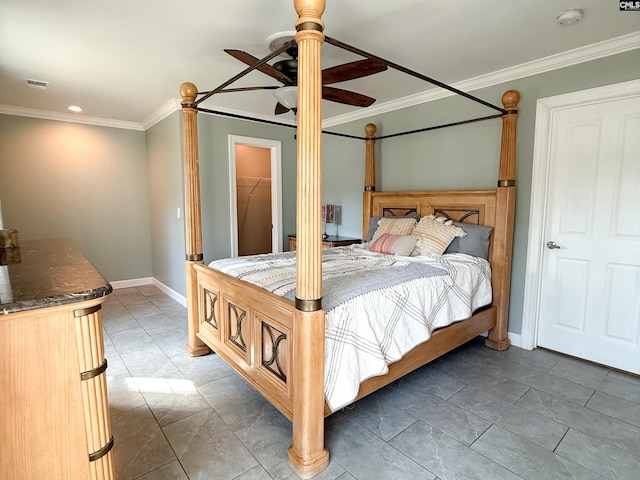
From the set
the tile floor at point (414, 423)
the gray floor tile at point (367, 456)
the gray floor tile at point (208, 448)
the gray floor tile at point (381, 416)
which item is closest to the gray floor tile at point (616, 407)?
the tile floor at point (414, 423)

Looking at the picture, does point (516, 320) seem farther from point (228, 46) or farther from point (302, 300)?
point (228, 46)

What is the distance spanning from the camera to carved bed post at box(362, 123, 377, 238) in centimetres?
396

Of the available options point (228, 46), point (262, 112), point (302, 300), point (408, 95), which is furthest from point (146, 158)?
point (302, 300)

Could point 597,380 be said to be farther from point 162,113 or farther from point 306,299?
point 162,113

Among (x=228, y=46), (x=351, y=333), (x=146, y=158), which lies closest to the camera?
(x=351, y=333)

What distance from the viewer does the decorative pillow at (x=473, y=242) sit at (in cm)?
297

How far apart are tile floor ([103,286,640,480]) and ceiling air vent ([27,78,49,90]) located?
2655mm

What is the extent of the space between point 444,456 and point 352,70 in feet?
7.28

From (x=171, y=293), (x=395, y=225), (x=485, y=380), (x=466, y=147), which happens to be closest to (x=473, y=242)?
(x=395, y=225)

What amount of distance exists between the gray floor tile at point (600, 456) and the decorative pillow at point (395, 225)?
1936 mm

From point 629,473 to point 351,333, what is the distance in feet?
4.84

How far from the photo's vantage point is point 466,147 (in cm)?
332

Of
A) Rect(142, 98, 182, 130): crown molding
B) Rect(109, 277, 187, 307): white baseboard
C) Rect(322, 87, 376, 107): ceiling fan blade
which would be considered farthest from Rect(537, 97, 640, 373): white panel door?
Rect(109, 277, 187, 307): white baseboard

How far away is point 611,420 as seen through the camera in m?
2.05
